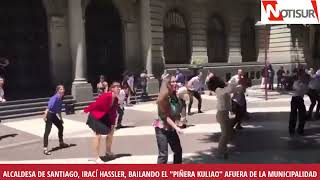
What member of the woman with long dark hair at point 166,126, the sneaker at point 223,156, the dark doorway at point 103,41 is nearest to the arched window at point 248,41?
the dark doorway at point 103,41

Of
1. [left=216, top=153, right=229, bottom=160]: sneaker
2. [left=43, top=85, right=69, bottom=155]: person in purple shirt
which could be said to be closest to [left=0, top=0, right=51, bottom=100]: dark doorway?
[left=43, top=85, right=69, bottom=155]: person in purple shirt

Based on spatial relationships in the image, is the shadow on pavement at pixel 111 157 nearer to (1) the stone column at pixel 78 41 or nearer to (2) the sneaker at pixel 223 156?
(2) the sneaker at pixel 223 156

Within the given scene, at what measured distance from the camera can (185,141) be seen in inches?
483

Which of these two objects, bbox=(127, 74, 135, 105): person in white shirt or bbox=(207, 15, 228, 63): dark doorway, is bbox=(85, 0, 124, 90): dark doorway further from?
bbox=(207, 15, 228, 63): dark doorway

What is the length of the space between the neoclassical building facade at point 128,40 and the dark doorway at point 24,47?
0.14ft

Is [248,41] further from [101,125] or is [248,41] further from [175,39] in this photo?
[101,125]

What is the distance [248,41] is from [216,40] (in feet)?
13.7

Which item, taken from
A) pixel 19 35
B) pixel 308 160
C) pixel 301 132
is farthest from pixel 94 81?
pixel 308 160

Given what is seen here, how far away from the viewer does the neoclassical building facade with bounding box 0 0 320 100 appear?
2161cm

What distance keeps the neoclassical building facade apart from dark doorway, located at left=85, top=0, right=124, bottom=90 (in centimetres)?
4

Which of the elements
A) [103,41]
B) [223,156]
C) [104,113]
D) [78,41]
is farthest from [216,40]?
[104,113]

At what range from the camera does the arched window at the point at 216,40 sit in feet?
103

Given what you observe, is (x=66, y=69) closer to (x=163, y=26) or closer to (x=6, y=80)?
(x=6, y=80)

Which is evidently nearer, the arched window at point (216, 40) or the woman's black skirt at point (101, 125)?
the woman's black skirt at point (101, 125)
